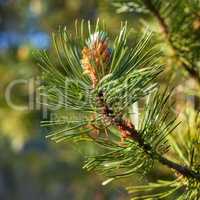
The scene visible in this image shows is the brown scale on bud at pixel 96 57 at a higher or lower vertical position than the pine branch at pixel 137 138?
higher

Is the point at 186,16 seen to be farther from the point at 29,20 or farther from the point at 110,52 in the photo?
the point at 29,20

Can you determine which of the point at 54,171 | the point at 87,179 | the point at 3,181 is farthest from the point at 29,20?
the point at 3,181

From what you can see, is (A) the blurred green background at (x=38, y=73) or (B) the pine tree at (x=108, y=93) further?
(A) the blurred green background at (x=38, y=73)

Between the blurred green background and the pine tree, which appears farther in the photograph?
the blurred green background

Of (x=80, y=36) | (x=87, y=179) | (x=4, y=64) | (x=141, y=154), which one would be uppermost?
(x=4, y=64)

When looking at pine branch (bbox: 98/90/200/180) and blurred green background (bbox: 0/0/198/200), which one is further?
blurred green background (bbox: 0/0/198/200)

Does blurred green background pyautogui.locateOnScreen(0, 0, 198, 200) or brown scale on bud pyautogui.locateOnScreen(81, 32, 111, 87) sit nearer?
brown scale on bud pyautogui.locateOnScreen(81, 32, 111, 87)

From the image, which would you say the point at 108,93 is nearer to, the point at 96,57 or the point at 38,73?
the point at 96,57

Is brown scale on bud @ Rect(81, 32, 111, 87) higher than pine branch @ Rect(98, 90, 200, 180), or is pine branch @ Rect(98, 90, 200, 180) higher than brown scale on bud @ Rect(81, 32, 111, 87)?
brown scale on bud @ Rect(81, 32, 111, 87)
